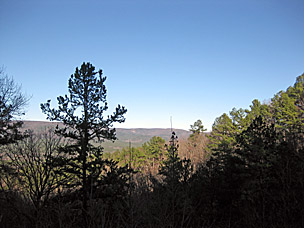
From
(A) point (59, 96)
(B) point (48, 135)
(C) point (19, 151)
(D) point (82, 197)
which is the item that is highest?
Answer: (A) point (59, 96)

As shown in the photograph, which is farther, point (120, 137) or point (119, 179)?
point (120, 137)

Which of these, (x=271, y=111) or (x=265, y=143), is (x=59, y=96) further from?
(x=271, y=111)

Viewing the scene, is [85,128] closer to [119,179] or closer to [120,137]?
[119,179]

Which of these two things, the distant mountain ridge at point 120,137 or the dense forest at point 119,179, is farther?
the distant mountain ridge at point 120,137

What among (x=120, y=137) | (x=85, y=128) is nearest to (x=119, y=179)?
(x=85, y=128)

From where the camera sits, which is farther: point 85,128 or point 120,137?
point 120,137

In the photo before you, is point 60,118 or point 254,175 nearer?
point 60,118

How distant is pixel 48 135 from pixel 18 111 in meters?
12.7

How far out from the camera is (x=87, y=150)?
9.61m

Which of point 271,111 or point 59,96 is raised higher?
point 271,111

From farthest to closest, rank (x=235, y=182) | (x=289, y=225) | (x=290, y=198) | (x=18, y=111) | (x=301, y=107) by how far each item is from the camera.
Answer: (x=301, y=107) → (x=18, y=111) → (x=235, y=182) → (x=290, y=198) → (x=289, y=225)

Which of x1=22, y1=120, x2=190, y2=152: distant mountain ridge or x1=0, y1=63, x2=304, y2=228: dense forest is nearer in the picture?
x1=0, y1=63, x2=304, y2=228: dense forest

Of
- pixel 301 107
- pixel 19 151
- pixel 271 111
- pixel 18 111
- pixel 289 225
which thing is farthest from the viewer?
pixel 271 111

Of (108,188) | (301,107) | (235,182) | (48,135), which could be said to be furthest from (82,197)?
(301,107)
